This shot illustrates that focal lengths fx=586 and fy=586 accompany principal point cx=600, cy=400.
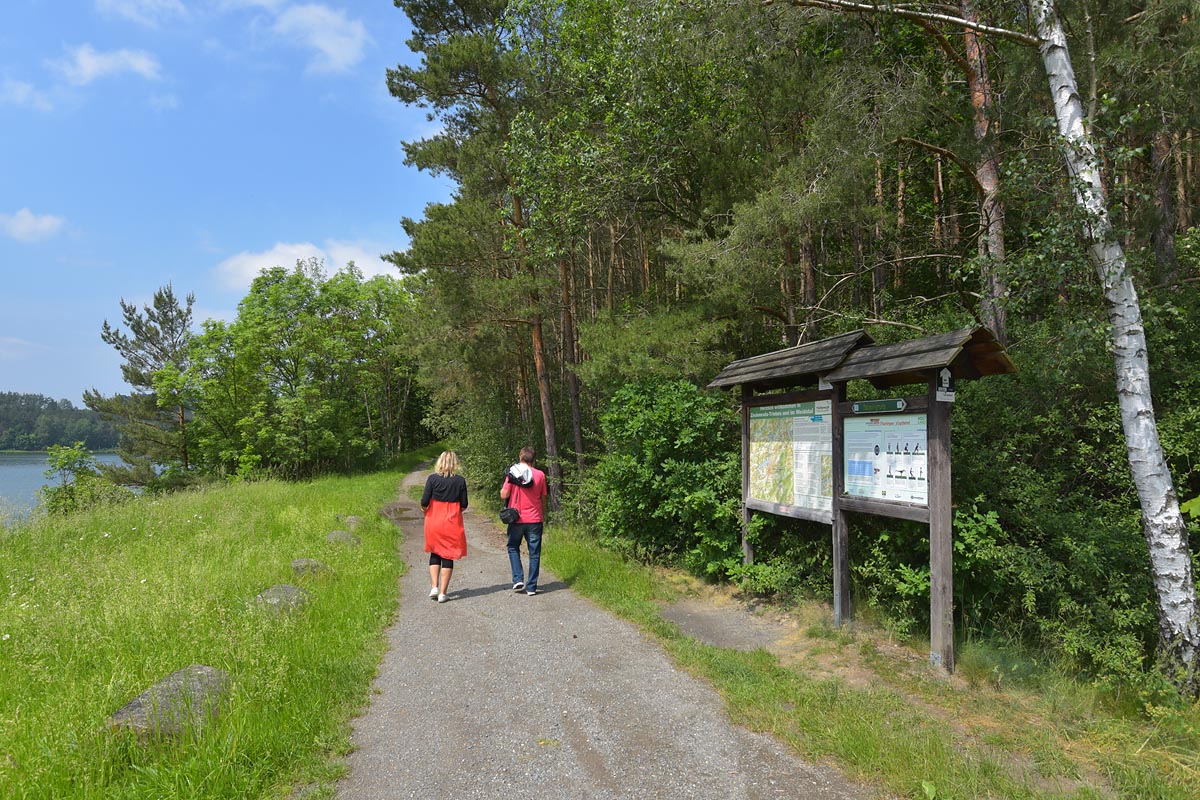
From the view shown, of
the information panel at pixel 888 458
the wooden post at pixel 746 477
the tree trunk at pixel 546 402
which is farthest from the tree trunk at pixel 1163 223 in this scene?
the tree trunk at pixel 546 402

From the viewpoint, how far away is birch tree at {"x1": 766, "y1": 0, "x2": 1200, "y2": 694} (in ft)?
14.9

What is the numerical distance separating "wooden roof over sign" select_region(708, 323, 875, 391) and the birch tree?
2036mm

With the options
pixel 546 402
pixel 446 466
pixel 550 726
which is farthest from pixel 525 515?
pixel 546 402

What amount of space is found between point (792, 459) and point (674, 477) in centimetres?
198

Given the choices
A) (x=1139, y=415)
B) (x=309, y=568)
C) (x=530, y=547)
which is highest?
(x=1139, y=415)

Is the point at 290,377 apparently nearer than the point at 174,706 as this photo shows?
No

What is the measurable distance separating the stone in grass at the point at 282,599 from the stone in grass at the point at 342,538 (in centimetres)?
359

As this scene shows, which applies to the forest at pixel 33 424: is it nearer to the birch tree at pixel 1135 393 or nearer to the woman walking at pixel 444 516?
the woman walking at pixel 444 516

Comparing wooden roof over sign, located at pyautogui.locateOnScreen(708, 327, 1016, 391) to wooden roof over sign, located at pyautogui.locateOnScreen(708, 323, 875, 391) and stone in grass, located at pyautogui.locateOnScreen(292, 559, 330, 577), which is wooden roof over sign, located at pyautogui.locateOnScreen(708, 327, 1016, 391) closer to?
wooden roof over sign, located at pyautogui.locateOnScreen(708, 323, 875, 391)

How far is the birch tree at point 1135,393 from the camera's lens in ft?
14.9

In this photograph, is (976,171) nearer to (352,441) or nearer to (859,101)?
(859,101)

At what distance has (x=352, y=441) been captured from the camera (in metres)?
36.6

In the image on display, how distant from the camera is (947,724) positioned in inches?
156

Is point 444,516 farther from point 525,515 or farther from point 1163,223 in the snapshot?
point 1163,223
